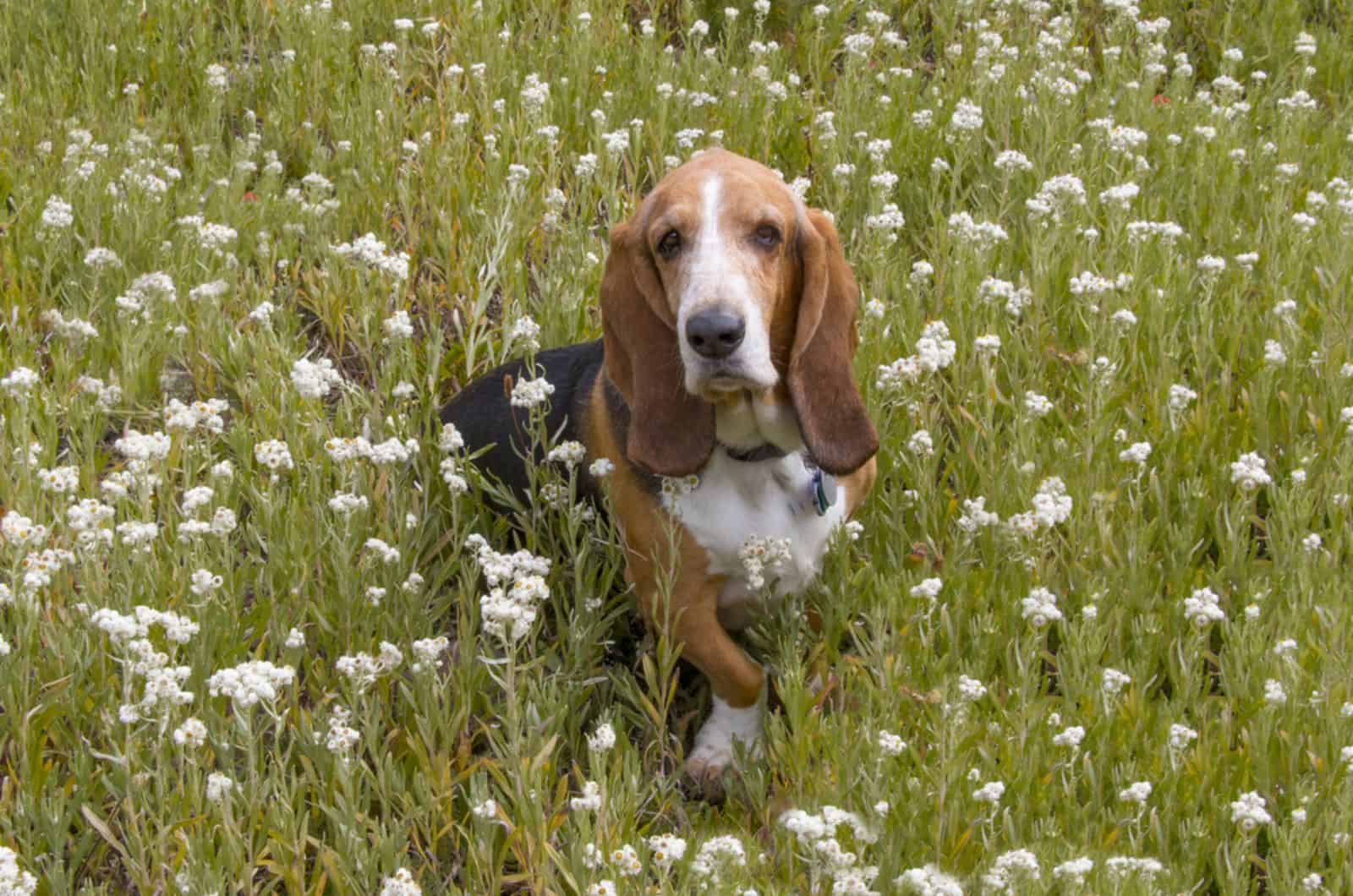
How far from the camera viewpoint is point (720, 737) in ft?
13.3

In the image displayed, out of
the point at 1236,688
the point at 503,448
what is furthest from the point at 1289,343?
the point at 503,448

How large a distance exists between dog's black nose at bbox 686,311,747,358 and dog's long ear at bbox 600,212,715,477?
10.3 inches

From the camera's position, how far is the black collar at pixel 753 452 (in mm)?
4012

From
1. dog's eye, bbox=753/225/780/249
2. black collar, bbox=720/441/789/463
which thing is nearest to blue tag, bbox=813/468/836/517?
black collar, bbox=720/441/789/463

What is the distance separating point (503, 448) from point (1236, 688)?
212 cm

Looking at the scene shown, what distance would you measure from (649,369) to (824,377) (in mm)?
450

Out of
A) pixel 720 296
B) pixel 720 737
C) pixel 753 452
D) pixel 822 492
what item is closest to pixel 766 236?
pixel 720 296

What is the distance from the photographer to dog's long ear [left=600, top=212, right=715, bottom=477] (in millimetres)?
3863

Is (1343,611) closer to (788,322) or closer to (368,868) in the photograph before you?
(788,322)

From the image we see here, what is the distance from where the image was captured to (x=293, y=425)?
4621mm

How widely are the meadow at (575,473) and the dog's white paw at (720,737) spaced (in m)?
0.08

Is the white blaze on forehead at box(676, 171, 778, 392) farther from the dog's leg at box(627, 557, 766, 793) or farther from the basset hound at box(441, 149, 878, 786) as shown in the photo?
the dog's leg at box(627, 557, 766, 793)

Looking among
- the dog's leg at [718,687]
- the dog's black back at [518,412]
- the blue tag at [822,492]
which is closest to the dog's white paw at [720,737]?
the dog's leg at [718,687]

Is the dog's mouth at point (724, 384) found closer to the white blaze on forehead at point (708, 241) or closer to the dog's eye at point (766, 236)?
the white blaze on forehead at point (708, 241)
